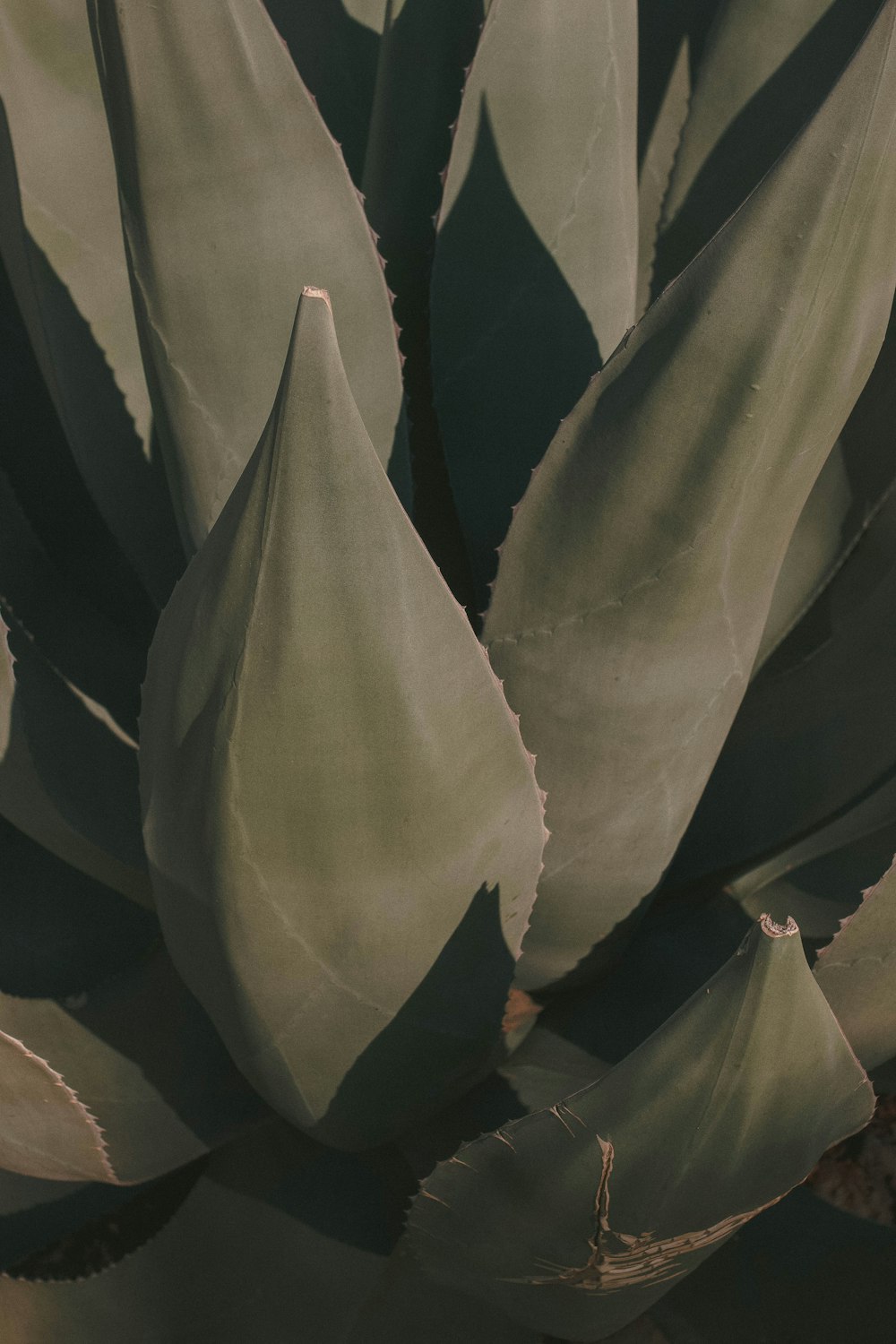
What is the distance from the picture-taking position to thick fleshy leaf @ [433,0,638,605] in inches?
42.8

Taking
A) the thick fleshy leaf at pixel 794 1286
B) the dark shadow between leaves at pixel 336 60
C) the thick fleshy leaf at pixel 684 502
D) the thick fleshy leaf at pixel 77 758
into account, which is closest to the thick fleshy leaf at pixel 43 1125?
the thick fleshy leaf at pixel 77 758

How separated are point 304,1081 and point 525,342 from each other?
63 centimetres

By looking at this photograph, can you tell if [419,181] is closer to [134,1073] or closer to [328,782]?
[328,782]

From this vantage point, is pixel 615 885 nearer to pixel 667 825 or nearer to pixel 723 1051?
pixel 667 825

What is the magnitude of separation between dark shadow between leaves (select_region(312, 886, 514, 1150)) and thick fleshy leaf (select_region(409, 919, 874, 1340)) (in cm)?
11

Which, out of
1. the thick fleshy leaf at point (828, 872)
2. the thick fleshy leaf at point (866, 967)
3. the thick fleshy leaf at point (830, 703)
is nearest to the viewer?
the thick fleshy leaf at point (866, 967)

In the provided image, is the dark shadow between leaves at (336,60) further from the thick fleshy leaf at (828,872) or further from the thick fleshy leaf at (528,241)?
the thick fleshy leaf at (828,872)

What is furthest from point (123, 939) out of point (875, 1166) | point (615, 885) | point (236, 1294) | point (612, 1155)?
point (875, 1166)

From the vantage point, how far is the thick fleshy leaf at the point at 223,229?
2.83ft

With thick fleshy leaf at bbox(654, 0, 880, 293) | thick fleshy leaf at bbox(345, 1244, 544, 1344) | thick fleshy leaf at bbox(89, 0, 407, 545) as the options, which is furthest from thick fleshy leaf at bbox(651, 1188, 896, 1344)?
thick fleshy leaf at bbox(654, 0, 880, 293)

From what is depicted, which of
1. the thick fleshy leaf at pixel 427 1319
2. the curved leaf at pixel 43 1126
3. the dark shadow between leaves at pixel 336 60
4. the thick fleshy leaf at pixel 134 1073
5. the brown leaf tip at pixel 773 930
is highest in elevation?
the dark shadow between leaves at pixel 336 60

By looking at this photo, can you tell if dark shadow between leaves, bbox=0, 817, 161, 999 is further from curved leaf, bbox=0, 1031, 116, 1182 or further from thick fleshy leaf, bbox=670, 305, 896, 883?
thick fleshy leaf, bbox=670, 305, 896, 883

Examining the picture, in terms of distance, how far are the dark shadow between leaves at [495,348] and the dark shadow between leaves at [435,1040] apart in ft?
1.26

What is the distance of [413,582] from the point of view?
2.21 ft
